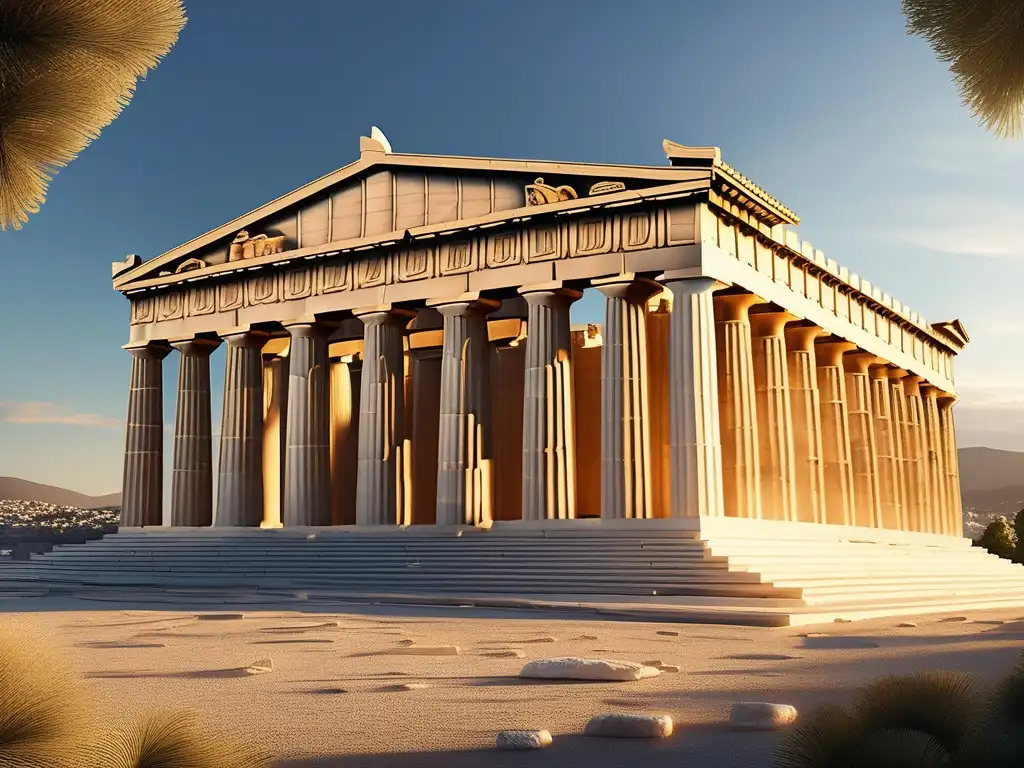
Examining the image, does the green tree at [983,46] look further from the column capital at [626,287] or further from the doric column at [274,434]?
the doric column at [274,434]

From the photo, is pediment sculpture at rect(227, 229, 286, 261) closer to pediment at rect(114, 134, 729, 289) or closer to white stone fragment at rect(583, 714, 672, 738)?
pediment at rect(114, 134, 729, 289)

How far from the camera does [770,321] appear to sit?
127 feet

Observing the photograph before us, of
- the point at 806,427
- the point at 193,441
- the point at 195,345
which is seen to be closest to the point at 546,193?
the point at 806,427

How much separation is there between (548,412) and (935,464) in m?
29.7

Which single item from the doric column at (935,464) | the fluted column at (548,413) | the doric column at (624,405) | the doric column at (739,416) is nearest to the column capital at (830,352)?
the doric column at (739,416)

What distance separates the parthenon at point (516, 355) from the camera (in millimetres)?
33594

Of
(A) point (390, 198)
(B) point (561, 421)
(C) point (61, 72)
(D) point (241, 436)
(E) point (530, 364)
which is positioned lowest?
(C) point (61, 72)

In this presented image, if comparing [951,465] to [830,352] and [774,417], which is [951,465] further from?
[774,417]

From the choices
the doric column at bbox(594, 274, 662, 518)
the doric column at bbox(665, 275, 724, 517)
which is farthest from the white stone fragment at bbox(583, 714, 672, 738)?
the doric column at bbox(594, 274, 662, 518)

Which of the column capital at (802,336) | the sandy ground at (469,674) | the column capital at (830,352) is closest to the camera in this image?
the sandy ground at (469,674)

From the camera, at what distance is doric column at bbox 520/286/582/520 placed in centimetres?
3431

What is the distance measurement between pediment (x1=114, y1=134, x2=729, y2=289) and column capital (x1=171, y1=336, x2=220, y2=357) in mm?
2938

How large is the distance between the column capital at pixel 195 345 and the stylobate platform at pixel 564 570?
7573 millimetres

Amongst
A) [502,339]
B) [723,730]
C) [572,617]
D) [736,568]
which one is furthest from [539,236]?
[723,730]
